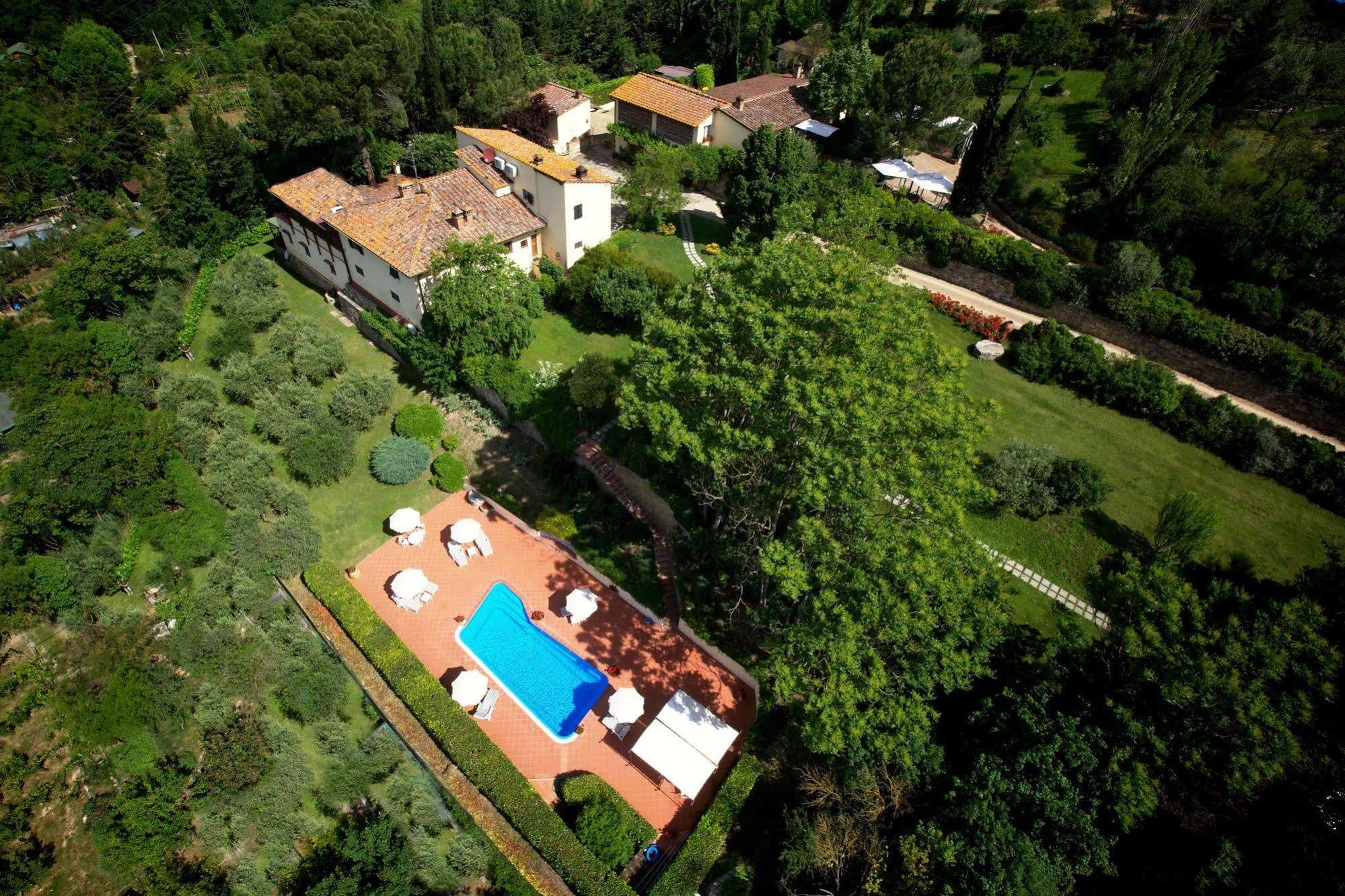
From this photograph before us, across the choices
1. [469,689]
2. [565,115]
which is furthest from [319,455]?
[565,115]

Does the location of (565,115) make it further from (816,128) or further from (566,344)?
(566,344)

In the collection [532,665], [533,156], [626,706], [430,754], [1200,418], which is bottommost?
[430,754]

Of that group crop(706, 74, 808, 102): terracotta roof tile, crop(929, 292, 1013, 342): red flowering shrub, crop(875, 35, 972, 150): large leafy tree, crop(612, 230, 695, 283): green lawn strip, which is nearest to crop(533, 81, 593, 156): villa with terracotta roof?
crop(706, 74, 808, 102): terracotta roof tile

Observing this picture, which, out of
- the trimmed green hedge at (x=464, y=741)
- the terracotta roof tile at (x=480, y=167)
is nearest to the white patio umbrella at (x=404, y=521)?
the trimmed green hedge at (x=464, y=741)

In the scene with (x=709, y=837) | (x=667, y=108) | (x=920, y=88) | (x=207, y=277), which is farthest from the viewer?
(x=667, y=108)

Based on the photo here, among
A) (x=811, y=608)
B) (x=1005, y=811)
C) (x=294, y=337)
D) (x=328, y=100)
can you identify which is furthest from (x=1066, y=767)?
(x=328, y=100)
